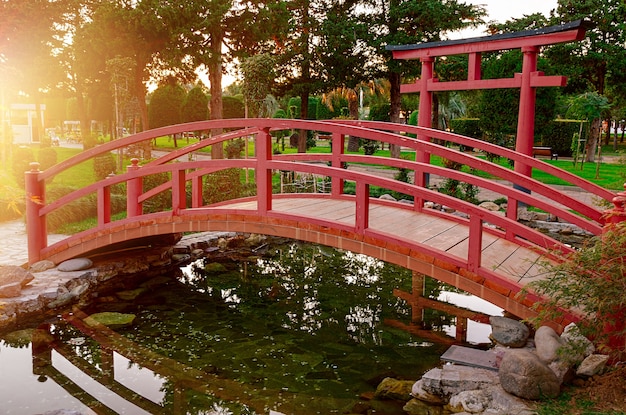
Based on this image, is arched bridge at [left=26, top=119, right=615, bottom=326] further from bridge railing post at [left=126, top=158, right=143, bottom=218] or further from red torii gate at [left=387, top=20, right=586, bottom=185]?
red torii gate at [left=387, top=20, right=586, bottom=185]

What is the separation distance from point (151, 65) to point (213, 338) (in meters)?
17.9

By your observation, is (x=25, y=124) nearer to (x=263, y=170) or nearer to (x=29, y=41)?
(x=29, y=41)

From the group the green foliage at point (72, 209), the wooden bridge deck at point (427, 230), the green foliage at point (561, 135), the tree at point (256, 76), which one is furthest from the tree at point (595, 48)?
the wooden bridge deck at point (427, 230)

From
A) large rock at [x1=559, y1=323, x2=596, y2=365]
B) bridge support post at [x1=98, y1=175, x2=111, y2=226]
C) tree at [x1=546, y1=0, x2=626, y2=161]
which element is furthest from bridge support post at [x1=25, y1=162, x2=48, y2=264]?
tree at [x1=546, y1=0, x2=626, y2=161]

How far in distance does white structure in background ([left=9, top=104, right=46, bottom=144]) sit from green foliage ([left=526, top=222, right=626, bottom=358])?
32133mm

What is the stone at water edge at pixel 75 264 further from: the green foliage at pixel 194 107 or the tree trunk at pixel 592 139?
the green foliage at pixel 194 107

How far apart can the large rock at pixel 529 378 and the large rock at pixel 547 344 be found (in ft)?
0.49

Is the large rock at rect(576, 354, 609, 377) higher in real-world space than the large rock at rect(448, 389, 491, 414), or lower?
higher

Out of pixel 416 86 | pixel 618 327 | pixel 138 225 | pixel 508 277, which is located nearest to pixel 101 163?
pixel 138 225

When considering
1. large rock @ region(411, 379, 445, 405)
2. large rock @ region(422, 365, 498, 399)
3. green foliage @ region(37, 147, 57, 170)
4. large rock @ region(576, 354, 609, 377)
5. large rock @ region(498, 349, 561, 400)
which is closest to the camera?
large rock @ region(498, 349, 561, 400)

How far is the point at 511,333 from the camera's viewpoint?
571 cm

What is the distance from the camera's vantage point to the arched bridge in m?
5.60

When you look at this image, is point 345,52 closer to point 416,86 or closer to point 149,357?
point 416,86

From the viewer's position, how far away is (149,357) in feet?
21.9
